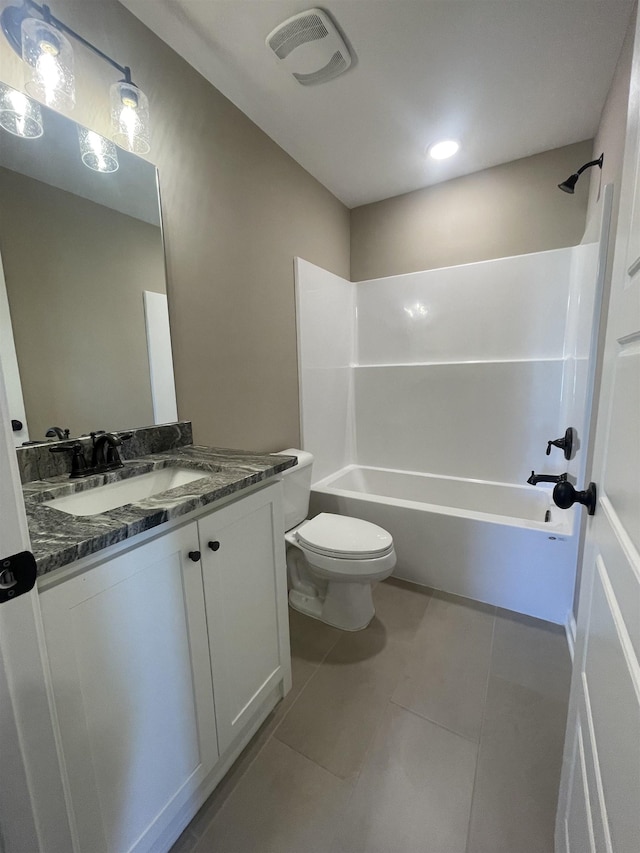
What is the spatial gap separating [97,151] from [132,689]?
5.21ft

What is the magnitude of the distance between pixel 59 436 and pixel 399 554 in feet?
5.84

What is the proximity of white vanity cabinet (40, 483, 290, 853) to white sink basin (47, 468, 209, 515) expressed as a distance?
11.0 inches

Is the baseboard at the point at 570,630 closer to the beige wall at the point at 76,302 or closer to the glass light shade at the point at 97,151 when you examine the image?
the beige wall at the point at 76,302


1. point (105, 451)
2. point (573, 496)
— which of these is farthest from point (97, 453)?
point (573, 496)

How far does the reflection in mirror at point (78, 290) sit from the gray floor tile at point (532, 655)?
1.76 meters

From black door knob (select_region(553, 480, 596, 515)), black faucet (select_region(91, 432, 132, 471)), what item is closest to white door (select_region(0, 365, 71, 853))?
black faucet (select_region(91, 432, 132, 471))

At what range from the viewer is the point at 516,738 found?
118 cm

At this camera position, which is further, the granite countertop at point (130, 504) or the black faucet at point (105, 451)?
the black faucet at point (105, 451)

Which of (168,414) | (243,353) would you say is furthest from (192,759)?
(243,353)

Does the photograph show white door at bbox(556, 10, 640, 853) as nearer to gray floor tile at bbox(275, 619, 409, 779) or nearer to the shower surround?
gray floor tile at bbox(275, 619, 409, 779)

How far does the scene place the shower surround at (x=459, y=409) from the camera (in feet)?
5.73

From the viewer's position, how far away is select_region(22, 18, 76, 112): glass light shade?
0.94 meters

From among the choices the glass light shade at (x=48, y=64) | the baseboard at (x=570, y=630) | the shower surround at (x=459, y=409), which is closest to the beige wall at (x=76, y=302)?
the glass light shade at (x=48, y=64)

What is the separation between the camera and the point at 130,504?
33.5 inches
